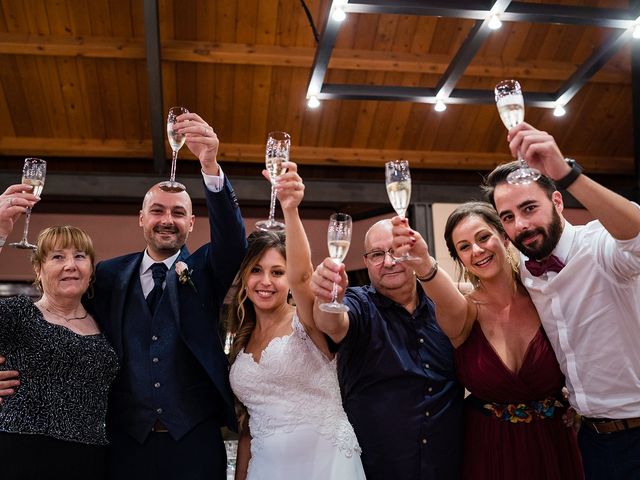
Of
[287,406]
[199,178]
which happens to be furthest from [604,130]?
[287,406]

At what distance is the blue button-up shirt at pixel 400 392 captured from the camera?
7.23 feet

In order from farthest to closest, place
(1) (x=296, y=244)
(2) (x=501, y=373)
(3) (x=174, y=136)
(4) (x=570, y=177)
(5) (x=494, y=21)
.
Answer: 1. (5) (x=494, y=21)
2. (3) (x=174, y=136)
3. (2) (x=501, y=373)
4. (1) (x=296, y=244)
5. (4) (x=570, y=177)

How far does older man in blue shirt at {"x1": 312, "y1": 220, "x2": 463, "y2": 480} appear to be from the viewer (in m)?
2.20

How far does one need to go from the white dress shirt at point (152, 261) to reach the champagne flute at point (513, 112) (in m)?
1.10

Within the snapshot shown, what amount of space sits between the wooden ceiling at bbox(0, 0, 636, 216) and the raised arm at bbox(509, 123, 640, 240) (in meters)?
3.96

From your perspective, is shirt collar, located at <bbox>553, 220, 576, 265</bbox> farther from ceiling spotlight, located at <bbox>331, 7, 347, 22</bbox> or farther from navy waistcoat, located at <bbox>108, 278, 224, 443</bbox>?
ceiling spotlight, located at <bbox>331, 7, 347, 22</bbox>

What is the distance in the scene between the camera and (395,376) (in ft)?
7.45

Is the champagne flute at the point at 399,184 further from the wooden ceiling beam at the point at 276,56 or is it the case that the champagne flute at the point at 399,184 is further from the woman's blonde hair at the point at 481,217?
the wooden ceiling beam at the point at 276,56

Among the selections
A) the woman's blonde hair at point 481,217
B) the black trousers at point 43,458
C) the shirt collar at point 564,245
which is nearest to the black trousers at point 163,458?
the black trousers at point 43,458

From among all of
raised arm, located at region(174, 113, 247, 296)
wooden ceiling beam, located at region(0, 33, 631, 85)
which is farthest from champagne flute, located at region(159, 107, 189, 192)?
wooden ceiling beam, located at region(0, 33, 631, 85)

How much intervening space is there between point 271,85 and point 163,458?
460 cm

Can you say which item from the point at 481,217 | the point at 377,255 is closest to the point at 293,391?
the point at 377,255

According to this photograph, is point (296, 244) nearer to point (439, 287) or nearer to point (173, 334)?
point (439, 287)

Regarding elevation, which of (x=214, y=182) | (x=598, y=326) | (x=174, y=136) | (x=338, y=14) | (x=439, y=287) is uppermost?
(x=338, y=14)
